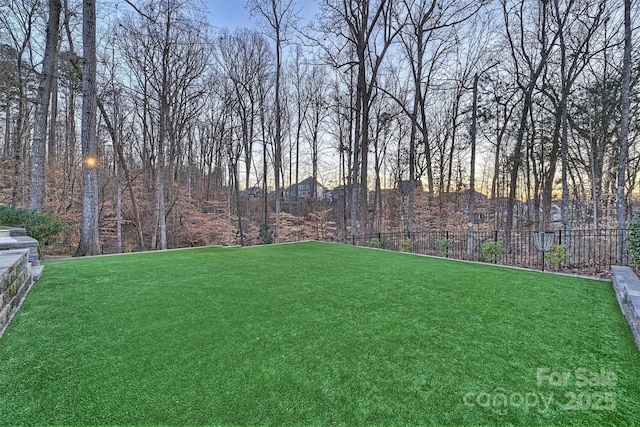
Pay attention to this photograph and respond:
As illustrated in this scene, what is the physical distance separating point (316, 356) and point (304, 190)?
19.4 meters

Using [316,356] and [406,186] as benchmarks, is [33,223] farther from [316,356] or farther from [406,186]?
[406,186]

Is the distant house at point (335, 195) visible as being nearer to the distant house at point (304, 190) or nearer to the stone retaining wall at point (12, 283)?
the distant house at point (304, 190)

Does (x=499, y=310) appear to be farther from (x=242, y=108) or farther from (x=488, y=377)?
(x=242, y=108)

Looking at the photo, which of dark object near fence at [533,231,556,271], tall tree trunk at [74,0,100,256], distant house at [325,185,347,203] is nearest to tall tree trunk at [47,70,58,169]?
tall tree trunk at [74,0,100,256]

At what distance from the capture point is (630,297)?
9.43 feet

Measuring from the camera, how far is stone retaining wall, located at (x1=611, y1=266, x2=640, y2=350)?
8.05ft

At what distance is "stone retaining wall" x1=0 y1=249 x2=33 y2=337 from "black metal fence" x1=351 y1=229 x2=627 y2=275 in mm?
7878

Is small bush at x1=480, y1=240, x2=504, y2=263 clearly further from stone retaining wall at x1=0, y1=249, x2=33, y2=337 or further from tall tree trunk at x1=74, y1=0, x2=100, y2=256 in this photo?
tall tree trunk at x1=74, y1=0, x2=100, y2=256

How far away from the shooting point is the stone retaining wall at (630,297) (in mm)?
2453

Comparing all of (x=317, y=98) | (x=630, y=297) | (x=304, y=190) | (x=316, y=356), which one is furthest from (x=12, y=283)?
(x=304, y=190)

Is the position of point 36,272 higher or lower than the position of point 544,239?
lower

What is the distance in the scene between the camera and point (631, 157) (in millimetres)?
12508

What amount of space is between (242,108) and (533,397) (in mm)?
16081

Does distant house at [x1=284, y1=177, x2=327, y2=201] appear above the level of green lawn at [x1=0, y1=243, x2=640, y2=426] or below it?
above
